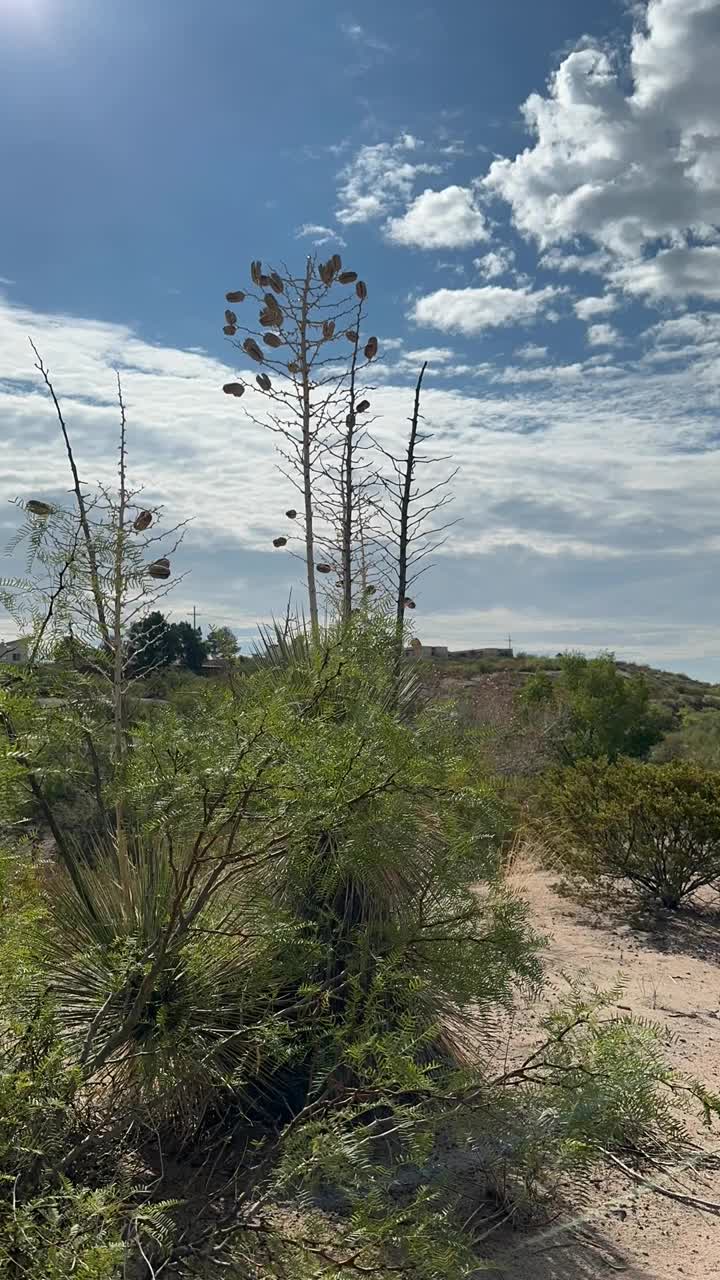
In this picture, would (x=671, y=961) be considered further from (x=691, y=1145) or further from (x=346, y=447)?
(x=346, y=447)

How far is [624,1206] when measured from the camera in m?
3.75

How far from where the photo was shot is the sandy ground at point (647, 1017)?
3.39 meters

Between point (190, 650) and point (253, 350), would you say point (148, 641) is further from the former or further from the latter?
point (190, 650)

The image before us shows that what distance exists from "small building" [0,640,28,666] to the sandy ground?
2.52 m

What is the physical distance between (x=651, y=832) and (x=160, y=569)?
5.41m

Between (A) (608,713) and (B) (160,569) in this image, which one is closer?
(B) (160,569)

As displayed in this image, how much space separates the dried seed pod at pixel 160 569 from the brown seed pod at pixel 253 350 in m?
2.77

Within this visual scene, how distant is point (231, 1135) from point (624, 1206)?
57.4 inches

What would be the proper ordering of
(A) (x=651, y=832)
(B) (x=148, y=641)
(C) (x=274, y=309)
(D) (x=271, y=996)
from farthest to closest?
(A) (x=651, y=832)
(C) (x=274, y=309)
(B) (x=148, y=641)
(D) (x=271, y=996)

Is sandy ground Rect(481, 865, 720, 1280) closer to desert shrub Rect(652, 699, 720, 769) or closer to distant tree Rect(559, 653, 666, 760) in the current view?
distant tree Rect(559, 653, 666, 760)

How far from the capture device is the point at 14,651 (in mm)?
3969

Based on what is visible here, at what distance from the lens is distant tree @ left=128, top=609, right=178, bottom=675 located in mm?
5000

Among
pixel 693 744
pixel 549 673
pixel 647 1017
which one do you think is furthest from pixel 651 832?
pixel 549 673

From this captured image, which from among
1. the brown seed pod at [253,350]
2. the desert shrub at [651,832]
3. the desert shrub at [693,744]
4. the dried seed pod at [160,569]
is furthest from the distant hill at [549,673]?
the dried seed pod at [160,569]
